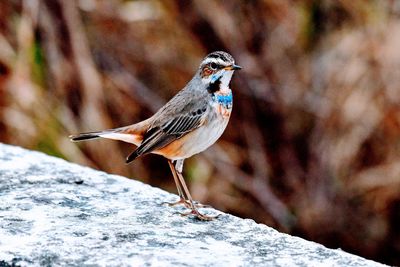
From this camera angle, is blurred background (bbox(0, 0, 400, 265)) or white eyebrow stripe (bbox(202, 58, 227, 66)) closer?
white eyebrow stripe (bbox(202, 58, 227, 66))

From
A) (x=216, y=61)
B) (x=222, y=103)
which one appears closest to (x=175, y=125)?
(x=222, y=103)

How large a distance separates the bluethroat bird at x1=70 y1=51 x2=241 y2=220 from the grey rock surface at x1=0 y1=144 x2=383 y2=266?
0.20 metres

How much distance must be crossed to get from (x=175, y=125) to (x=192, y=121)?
0.09 metres

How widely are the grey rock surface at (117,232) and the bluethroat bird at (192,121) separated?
196mm

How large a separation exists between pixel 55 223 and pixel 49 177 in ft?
2.28

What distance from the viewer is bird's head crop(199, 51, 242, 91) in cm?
405

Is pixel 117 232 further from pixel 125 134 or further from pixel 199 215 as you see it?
pixel 125 134

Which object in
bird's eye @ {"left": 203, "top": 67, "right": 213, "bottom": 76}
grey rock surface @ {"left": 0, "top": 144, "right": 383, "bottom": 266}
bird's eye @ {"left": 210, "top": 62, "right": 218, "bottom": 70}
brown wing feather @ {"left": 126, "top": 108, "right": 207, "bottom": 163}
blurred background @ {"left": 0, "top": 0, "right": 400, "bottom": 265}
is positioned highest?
blurred background @ {"left": 0, "top": 0, "right": 400, "bottom": 265}

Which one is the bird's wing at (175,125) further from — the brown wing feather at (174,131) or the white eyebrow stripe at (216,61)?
the white eyebrow stripe at (216,61)

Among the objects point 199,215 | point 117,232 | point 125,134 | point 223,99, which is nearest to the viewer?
point 117,232

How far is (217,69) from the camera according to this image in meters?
4.06

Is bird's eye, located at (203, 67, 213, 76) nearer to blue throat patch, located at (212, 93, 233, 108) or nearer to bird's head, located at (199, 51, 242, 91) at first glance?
bird's head, located at (199, 51, 242, 91)

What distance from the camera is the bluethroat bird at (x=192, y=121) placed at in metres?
3.95

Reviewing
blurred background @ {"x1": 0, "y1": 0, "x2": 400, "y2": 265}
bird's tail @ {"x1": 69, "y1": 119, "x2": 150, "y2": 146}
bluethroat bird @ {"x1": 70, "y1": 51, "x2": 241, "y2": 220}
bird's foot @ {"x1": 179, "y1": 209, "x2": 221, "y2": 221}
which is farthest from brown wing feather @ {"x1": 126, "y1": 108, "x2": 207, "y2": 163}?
blurred background @ {"x1": 0, "y1": 0, "x2": 400, "y2": 265}
